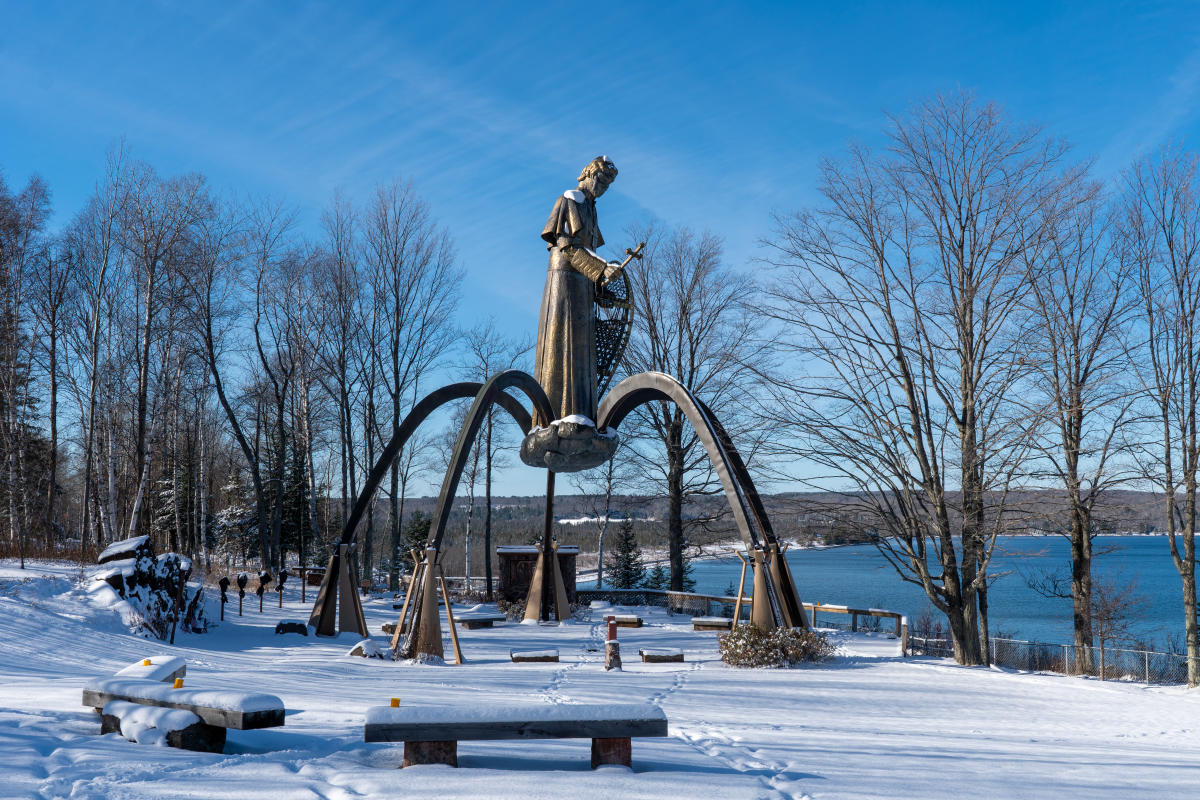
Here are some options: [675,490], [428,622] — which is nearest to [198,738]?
[428,622]

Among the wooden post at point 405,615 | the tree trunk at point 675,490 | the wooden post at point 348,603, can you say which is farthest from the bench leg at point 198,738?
the tree trunk at point 675,490

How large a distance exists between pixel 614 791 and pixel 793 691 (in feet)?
17.9

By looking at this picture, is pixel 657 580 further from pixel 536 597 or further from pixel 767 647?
pixel 767 647

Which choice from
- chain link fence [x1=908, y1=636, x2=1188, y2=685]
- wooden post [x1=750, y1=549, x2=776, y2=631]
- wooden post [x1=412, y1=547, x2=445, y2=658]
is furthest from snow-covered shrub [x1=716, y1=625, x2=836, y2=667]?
wooden post [x1=412, y1=547, x2=445, y2=658]

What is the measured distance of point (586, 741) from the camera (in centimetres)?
595

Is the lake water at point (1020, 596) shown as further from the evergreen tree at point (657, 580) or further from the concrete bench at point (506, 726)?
the concrete bench at point (506, 726)

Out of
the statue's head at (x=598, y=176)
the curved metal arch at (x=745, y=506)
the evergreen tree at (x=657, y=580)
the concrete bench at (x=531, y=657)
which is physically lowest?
the evergreen tree at (x=657, y=580)

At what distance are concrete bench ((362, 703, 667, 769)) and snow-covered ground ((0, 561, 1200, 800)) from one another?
7.4 inches

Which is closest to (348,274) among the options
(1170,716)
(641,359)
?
(641,359)

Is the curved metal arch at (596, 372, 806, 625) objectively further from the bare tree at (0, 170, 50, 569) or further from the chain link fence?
the bare tree at (0, 170, 50, 569)

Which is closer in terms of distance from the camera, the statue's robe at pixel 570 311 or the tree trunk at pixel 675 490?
the statue's robe at pixel 570 311

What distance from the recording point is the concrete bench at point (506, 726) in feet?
15.3

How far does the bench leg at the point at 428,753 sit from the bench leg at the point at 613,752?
0.80 m

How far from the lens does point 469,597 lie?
Result: 926 inches
